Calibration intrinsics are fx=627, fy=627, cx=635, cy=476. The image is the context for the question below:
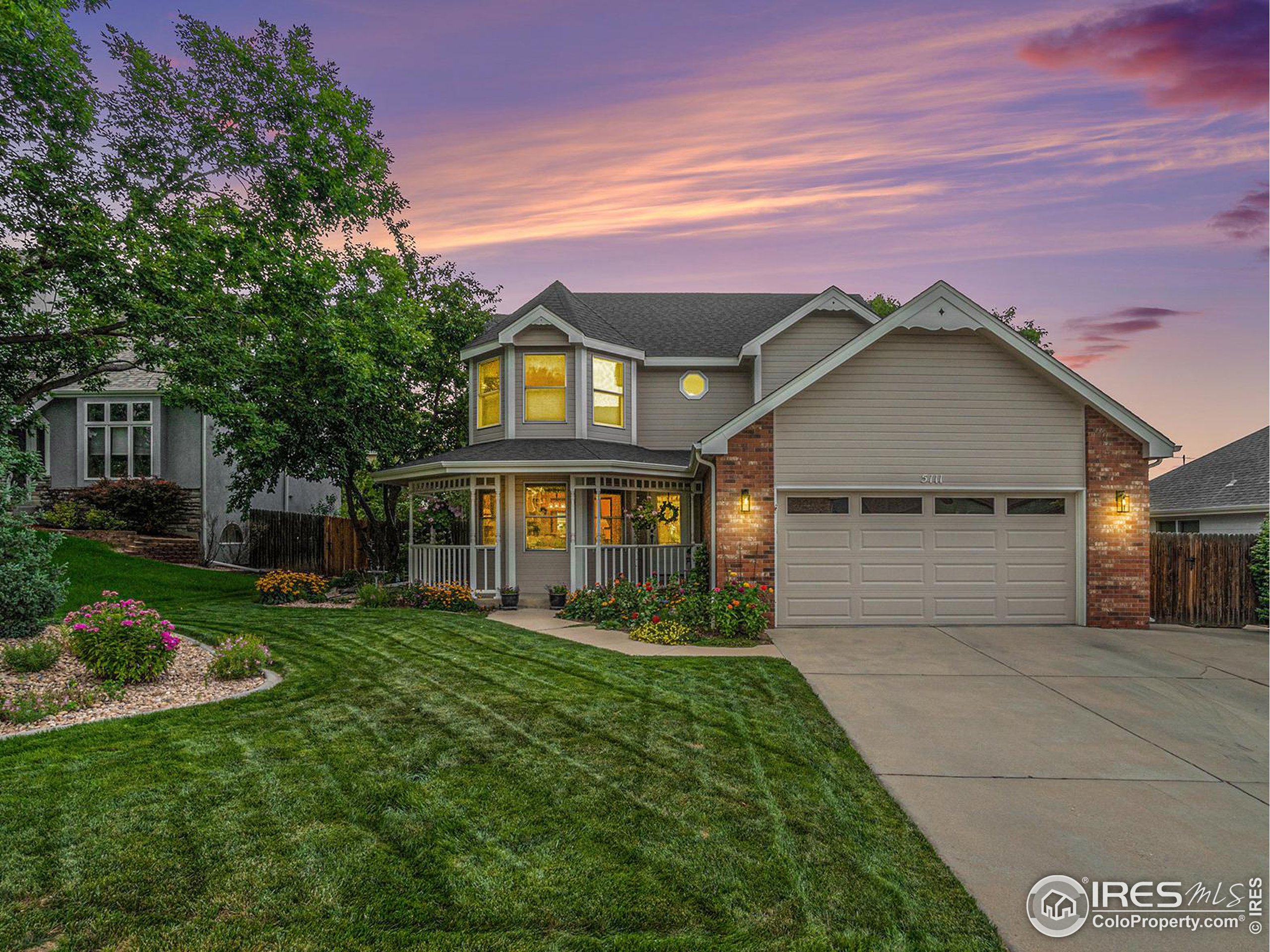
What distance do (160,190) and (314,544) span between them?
413 inches

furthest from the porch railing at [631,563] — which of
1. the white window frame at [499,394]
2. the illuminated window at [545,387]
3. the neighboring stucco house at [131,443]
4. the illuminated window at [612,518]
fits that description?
the neighboring stucco house at [131,443]

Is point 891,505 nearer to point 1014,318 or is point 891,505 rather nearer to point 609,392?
point 609,392

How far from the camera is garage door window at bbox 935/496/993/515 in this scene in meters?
10.9

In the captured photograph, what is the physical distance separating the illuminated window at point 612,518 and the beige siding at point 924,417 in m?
4.78

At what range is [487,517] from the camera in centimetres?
1466

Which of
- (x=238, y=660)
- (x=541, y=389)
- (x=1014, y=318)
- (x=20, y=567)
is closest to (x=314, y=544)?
(x=541, y=389)

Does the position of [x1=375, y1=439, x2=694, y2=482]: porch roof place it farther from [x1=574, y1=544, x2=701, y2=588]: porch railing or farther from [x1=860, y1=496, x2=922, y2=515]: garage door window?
[x1=860, y1=496, x2=922, y2=515]: garage door window

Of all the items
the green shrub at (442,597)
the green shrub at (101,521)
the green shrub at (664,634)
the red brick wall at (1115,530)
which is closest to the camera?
the green shrub at (664,634)

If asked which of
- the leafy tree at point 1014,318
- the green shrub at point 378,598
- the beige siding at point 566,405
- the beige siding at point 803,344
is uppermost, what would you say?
the leafy tree at point 1014,318

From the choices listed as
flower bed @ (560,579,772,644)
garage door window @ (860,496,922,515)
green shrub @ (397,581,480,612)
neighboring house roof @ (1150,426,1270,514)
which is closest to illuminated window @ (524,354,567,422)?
green shrub @ (397,581,480,612)

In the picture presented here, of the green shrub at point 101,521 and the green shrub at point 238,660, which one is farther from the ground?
the green shrub at point 101,521

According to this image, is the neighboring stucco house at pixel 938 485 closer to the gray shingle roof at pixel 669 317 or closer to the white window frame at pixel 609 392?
the white window frame at pixel 609 392

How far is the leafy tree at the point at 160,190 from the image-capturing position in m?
10.4

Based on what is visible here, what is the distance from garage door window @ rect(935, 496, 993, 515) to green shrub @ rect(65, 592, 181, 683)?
36.9 ft
